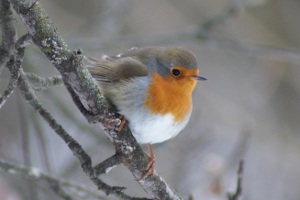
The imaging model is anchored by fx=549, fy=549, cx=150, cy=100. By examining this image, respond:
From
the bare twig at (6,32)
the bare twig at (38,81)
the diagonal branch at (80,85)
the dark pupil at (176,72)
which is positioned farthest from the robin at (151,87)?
the bare twig at (6,32)

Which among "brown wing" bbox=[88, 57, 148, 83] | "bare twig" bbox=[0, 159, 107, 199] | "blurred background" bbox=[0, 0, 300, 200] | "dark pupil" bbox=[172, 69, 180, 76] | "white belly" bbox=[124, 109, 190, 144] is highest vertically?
"blurred background" bbox=[0, 0, 300, 200]

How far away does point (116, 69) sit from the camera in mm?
3273

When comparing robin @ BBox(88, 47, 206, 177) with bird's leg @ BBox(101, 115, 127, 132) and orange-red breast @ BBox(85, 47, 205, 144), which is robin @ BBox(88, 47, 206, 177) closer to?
orange-red breast @ BBox(85, 47, 205, 144)

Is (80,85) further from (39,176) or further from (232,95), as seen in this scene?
(232,95)

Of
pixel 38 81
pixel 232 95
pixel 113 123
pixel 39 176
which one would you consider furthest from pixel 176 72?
pixel 232 95

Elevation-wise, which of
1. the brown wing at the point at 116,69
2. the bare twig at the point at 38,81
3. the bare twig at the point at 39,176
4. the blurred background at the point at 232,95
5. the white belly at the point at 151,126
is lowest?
the bare twig at the point at 39,176

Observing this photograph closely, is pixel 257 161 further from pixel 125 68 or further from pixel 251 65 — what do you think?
pixel 125 68

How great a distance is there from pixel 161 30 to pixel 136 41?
436 centimetres

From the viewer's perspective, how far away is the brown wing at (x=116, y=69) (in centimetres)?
323

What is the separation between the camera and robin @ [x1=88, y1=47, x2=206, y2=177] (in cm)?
299

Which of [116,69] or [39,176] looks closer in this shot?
[39,176]

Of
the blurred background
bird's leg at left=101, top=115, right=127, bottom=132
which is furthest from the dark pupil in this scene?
the blurred background

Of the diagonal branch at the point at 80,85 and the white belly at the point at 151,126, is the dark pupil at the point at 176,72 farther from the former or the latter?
the diagonal branch at the point at 80,85

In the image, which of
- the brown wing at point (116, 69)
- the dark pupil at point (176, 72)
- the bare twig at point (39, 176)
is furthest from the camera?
the dark pupil at point (176, 72)
